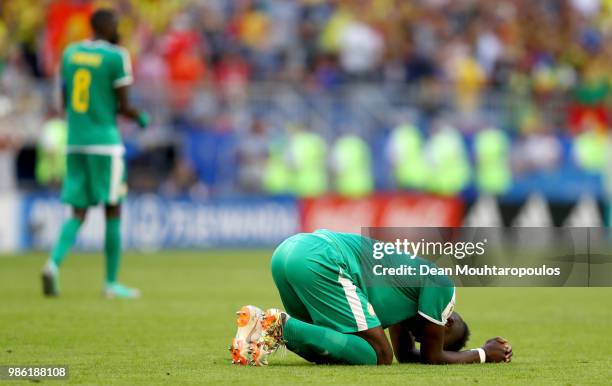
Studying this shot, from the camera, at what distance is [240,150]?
23484 mm

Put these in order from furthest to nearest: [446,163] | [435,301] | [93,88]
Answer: [446,163], [93,88], [435,301]

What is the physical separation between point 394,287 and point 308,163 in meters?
16.8

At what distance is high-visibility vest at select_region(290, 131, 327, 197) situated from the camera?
2430 cm

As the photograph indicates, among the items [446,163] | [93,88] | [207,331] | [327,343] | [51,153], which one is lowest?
[207,331]

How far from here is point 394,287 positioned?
777 centimetres

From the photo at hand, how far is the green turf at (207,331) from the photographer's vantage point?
750 centimetres

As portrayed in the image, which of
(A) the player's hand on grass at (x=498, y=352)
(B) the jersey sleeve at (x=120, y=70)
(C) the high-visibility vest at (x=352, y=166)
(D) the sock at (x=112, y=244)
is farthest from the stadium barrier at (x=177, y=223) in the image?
(A) the player's hand on grass at (x=498, y=352)

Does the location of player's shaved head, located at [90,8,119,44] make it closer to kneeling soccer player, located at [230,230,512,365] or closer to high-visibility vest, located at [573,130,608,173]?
kneeling soccer player, located at [230,230,512,365]

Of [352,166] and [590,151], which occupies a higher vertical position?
[590,151]

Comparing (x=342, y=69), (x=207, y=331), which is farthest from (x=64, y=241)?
(x=342, y=69)

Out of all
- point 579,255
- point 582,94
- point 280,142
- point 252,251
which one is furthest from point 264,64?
point 579,255

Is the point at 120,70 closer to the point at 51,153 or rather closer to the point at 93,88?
the point at 93,88

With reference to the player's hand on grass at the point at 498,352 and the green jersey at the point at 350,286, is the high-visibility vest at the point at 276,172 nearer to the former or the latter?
the player's hand on grass at the point at 498,352

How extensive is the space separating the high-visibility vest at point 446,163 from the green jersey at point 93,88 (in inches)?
527
